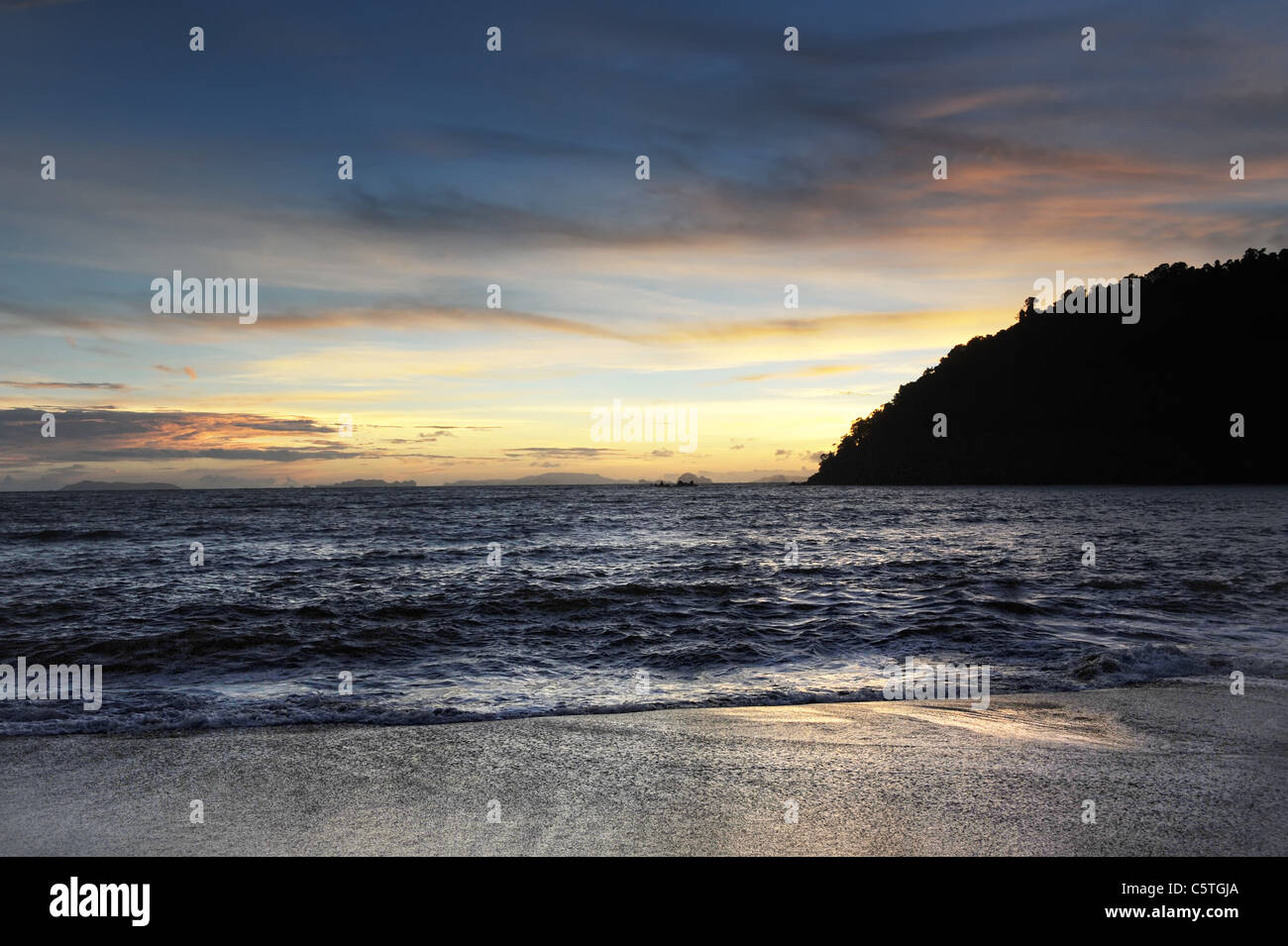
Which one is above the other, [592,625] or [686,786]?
[686,786]

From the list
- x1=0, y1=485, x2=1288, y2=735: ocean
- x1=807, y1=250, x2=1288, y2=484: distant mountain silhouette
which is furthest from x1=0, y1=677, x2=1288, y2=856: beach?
x1=807, y1=250, x2=1288, y2=484: distant mountain silhouette

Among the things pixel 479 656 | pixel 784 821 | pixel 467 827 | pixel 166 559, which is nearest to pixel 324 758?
pixel 467 827

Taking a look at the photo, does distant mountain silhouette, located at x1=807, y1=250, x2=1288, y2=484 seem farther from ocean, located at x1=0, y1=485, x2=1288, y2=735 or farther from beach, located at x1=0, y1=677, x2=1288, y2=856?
beach, located at x1=0, y1=677, x2=1288, y2=856

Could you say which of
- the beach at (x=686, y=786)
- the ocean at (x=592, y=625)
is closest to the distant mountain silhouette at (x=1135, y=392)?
the ocean at (x=592, y=625)

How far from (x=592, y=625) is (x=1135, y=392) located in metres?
164

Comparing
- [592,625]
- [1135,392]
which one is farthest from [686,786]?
[1135,392]

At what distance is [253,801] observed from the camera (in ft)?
16.8

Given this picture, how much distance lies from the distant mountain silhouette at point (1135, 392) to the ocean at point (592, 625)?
412ft

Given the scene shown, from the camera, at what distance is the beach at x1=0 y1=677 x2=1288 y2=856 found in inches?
173

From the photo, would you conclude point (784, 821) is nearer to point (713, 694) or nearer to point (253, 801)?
point (253, 801)

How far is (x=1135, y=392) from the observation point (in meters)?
144

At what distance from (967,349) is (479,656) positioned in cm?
18875

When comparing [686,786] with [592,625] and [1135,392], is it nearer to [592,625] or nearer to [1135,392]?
[592,625]

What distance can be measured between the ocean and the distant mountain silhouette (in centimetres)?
12560
